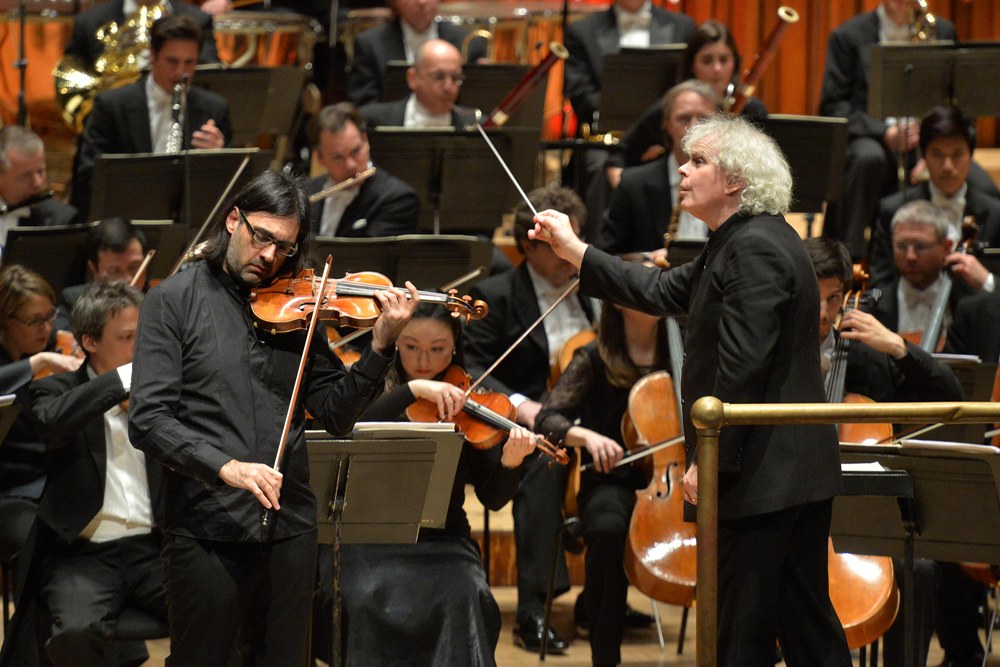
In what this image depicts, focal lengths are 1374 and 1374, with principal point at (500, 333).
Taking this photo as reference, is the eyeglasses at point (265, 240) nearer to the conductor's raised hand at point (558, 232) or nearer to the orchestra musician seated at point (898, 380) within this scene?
the conductor's raised hand at point (558, 232)

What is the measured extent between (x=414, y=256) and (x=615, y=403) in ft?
2.72

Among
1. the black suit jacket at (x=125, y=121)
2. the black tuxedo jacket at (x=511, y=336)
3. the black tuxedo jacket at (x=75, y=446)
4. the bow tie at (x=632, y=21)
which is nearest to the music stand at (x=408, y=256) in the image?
the black tuxedo jacket at (x=511, y=336)

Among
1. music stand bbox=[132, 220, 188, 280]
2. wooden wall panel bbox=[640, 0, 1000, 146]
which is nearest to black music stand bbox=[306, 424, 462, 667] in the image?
music stand bbox=[132, 220, 188, 280]

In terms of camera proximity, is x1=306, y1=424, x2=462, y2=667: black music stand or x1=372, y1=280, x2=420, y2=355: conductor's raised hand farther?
x1=306, y1=424, x2=462, y2=667: black music stand

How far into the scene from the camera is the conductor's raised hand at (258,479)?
245cm

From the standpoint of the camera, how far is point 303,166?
644 centimetres

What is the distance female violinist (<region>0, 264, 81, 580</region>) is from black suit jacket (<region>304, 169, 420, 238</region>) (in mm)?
1378

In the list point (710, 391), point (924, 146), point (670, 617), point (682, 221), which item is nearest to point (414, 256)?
point (682, 221)

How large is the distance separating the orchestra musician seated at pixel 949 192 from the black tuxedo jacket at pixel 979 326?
76 centimetres

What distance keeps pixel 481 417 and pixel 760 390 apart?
1035mm

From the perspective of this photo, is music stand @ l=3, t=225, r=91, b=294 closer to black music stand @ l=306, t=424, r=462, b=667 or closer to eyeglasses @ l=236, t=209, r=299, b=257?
black music stand @ l=306, t=424, r=462, b=667

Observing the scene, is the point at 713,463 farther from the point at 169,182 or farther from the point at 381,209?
the point at 169,182

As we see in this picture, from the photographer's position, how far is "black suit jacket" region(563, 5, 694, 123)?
6.24 m

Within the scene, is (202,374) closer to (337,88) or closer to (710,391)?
(710,391)
